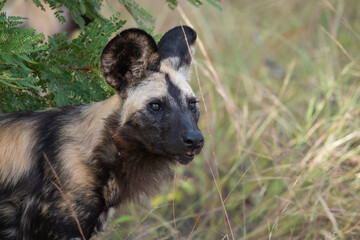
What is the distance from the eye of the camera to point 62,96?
381 cm

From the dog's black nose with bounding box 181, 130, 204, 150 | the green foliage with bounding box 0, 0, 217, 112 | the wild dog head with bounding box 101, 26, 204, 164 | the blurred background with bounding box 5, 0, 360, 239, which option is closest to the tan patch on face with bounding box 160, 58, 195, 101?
the wild dog head with bounding box 101, 26, 204, 164

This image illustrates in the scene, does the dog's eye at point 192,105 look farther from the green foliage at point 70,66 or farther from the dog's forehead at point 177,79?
the green foliage at point 70,66

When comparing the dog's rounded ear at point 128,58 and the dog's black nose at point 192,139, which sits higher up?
the dog's rounded ear at point 128,58

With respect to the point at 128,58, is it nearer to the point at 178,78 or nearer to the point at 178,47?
the point at 178,78

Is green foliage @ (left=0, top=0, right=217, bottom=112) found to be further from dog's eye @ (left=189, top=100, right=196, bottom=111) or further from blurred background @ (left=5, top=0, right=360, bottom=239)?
dog's eye @ (left=189, top=100, right=196, bottom=111)

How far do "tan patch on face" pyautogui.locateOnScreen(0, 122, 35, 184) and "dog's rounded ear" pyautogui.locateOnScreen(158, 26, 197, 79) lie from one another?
43.7 inches

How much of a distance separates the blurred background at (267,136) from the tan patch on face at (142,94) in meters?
0.28

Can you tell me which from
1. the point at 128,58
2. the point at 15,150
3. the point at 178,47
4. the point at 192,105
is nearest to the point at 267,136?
the point at 178,47

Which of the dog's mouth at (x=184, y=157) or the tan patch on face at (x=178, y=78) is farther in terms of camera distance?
the tan patch on face at (x=178, y=78)

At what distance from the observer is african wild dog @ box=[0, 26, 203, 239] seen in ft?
10.8

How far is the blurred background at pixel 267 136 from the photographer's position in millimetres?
4324

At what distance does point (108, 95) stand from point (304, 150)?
2.14 metres

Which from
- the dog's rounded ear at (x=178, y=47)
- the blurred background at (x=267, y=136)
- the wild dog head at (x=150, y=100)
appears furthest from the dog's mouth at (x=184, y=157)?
the dog's rounded ear at (x=178, y=47)

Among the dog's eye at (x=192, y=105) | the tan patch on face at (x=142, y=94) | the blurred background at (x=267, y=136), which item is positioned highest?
the tan patch on face at (x=142, y=94)
